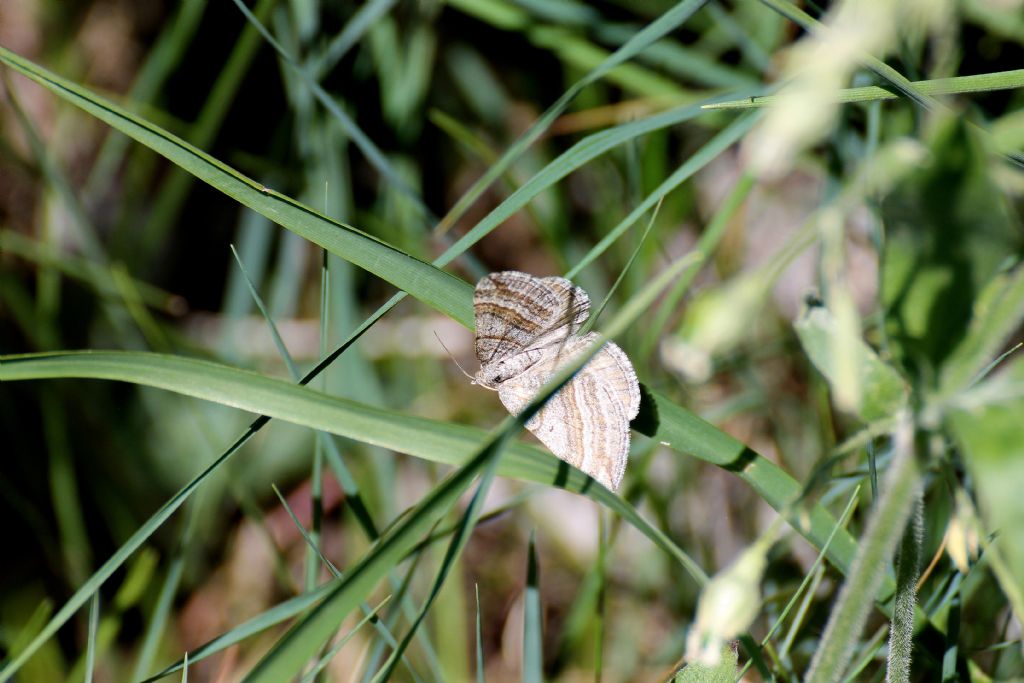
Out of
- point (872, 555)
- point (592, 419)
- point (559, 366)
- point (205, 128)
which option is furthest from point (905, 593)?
point (205, 128)

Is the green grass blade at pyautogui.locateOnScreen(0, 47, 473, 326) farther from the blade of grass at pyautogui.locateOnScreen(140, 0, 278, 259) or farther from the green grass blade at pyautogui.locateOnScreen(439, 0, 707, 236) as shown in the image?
the blade of grass at pyautogui.locateOnScreen(140, 0, 278, 259)

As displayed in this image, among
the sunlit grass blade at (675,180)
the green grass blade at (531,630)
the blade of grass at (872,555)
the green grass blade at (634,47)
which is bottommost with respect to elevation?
the green grass blade at (531,630)

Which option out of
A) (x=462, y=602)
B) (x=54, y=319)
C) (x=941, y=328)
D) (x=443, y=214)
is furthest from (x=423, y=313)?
(x=941, y=328)

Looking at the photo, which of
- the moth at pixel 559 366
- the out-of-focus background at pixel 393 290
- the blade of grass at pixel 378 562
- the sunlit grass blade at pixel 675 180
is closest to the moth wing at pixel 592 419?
the moth at pixel 559 366

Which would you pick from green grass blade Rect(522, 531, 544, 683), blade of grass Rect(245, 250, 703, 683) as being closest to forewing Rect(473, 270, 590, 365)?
green grass blade Rect(522, 531, 544, 683)

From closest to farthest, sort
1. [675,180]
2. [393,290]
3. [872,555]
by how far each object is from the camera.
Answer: [872,555], [675,180], [393,290]

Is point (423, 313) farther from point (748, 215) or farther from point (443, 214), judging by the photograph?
point (748, 215)

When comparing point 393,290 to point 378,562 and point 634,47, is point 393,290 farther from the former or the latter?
point 378,562

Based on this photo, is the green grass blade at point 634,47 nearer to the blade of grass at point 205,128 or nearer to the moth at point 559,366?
the moth at point 559,366
